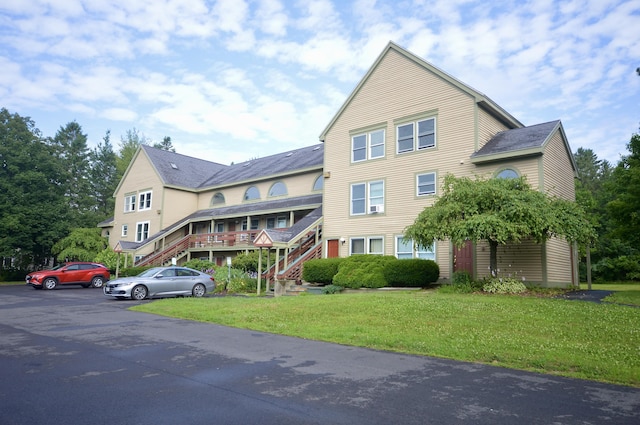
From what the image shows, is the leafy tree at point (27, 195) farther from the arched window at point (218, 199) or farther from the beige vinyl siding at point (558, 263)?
the beige vinyl siding at point (558, 263)

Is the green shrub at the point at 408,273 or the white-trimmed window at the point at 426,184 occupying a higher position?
the white-trimmed window at the point at 426,184

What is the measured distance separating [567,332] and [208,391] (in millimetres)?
7256

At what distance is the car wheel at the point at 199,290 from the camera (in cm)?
1967

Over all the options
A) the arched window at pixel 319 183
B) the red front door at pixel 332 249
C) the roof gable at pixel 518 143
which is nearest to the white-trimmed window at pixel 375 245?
the red front door at pixel 332 249

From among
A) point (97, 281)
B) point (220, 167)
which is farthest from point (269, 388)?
point (220, 167)

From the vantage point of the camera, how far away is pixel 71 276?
2688cm

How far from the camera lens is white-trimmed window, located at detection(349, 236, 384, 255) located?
75.8ft

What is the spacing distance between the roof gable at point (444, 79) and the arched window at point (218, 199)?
525 inches

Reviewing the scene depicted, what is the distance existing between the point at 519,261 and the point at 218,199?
80.5 feet

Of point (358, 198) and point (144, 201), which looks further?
point (144, 201)

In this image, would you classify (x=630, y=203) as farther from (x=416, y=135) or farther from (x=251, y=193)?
(x=251, y=193)

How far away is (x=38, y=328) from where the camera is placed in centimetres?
1068

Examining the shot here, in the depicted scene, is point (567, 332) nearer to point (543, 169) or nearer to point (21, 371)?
point (21, 371)

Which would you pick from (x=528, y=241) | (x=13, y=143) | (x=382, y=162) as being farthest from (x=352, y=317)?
(x=13, y=143)
